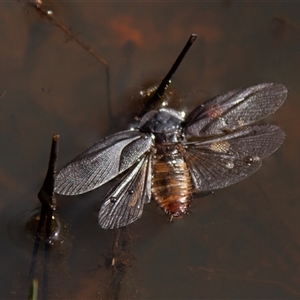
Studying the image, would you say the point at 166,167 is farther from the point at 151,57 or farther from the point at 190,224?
the point at 151,57

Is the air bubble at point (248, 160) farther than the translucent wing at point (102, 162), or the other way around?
the air bubble at point (248, 160)

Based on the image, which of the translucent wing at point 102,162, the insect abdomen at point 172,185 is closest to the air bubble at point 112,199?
the translucent wing at point 102,162

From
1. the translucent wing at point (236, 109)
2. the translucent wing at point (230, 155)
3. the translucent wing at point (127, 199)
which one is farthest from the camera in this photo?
the translucent wing at point (236, 109)

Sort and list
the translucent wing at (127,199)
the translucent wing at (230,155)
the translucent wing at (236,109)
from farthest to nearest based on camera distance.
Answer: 1. the translucent wing at (236,109)
2. the translucent wing at (230,155)
3. the translucent wing at (127,199)

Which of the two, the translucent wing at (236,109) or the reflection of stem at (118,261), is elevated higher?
the translucent wing at (236,109)

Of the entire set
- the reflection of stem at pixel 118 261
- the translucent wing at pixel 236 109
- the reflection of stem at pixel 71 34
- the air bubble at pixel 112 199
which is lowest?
the reflection of stem at pixel 118 261

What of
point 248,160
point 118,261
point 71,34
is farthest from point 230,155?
point 71,34

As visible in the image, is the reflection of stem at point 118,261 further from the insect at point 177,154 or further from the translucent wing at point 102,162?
the translucent wing at point 102,162

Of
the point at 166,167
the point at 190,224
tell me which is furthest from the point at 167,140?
the point at 190,224
